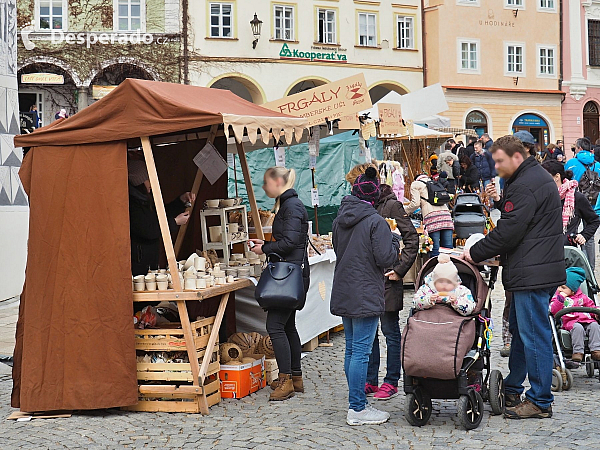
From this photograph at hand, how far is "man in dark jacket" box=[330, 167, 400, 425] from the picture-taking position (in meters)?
5.79

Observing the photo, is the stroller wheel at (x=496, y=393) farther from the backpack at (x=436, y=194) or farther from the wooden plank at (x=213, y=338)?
the backpack at (x=436, y=194)

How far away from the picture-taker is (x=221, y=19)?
31219mm

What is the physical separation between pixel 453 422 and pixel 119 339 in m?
2.44

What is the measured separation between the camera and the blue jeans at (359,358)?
5801 millimetres

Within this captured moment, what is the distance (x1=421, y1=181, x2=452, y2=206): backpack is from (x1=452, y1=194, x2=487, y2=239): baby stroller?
1.43 m

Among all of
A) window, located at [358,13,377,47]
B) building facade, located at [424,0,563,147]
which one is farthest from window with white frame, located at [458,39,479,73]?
window, located at [358,13,377,47]

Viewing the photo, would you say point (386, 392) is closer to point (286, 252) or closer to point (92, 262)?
point (286, 252)

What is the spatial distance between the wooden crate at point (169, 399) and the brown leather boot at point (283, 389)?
0.50 m

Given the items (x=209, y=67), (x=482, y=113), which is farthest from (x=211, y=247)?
(x=482, y=113)

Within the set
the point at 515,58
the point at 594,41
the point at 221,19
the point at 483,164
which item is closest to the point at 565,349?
the point at 483,164

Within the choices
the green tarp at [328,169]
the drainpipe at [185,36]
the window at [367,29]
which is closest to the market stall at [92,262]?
the green tarp at [328,169]

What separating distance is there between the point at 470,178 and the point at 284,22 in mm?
14891

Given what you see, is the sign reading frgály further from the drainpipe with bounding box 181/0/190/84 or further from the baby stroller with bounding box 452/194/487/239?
the drainpipe with bounding box 181/0/190/84

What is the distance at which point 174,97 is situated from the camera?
6441mm
